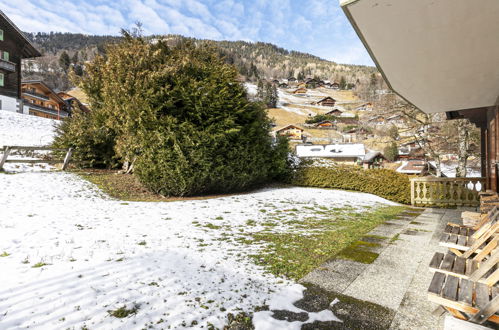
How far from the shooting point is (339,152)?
45.0 metres

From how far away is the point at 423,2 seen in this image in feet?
7.55

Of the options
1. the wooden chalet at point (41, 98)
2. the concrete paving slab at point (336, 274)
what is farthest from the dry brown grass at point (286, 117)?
the concrete paving slab at point (336, 274)

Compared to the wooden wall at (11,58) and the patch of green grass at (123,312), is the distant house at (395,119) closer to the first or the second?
the patch of green grass at (123,312)

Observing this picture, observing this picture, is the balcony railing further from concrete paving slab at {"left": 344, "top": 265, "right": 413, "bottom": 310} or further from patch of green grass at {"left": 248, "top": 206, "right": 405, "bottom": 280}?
concrete paving slab at {"left": 344, "top": 265, "right": 413, "bottom": 310}

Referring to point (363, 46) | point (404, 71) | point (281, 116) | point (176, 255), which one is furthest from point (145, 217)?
point (281, 116)

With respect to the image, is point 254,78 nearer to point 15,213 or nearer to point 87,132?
point 87,132

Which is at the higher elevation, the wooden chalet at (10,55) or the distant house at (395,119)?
the wooden chalet at (10,55)

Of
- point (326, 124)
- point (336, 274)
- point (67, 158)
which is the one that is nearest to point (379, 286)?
point (336, 274)

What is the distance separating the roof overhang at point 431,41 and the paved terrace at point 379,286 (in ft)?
Result: 9.45

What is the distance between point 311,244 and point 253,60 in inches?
5473

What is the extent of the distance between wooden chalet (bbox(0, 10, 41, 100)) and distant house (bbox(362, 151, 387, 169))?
48137 mm

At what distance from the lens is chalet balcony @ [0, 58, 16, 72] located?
23.8 m

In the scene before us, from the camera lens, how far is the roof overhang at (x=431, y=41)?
2.40 metres

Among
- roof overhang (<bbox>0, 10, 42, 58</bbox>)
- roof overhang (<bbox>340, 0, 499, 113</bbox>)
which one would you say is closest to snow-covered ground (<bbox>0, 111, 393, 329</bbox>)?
roof overhang (<bbox>340, 0, 499, 113</bbox>)
